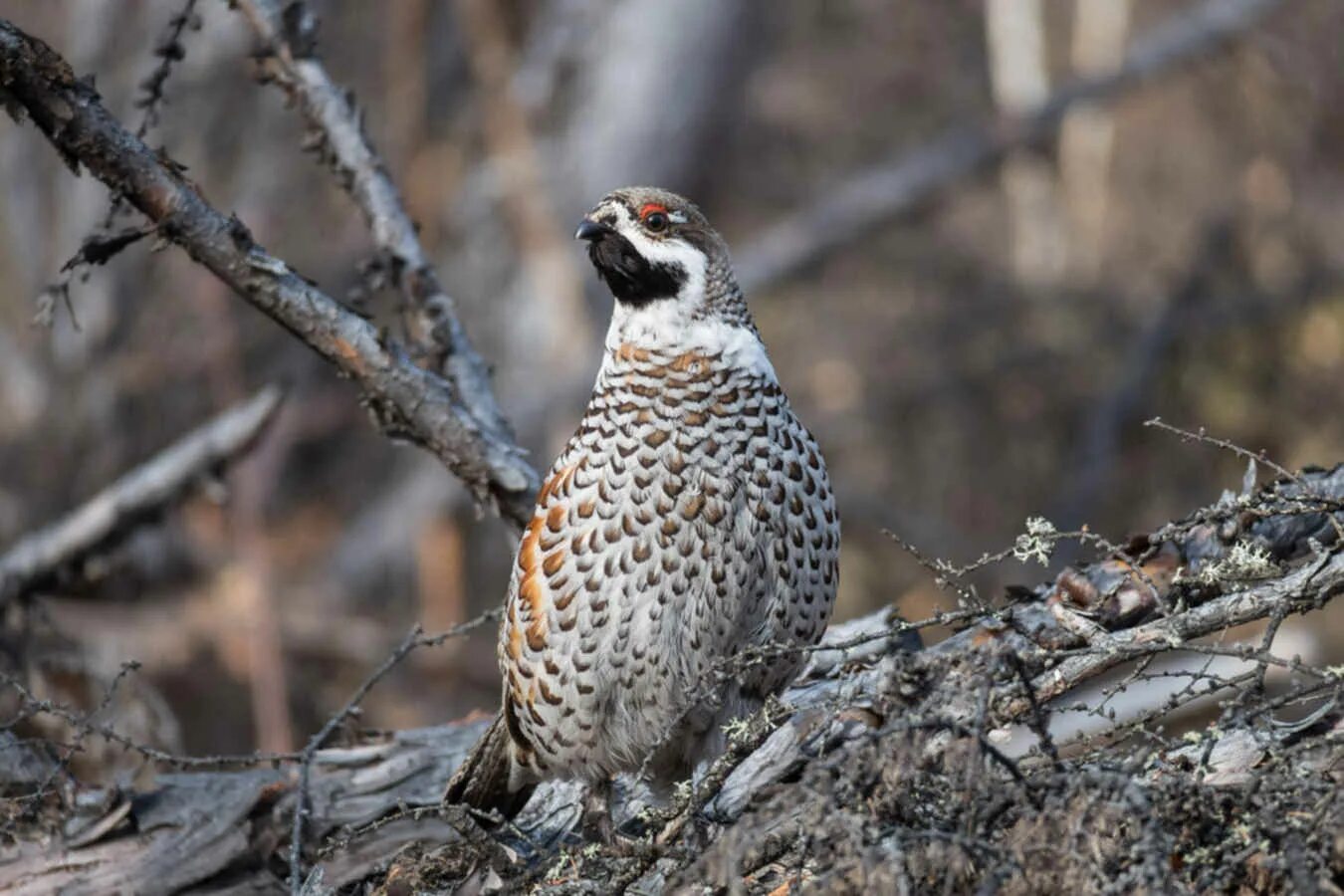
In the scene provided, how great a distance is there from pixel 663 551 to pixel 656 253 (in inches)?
34.2

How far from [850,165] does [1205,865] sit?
13168mm

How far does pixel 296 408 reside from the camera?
12281 millimetres

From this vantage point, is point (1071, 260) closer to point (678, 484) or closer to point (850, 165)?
point (850, 165)

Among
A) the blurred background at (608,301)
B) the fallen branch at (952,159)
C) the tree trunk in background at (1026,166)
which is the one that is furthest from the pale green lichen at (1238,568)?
the fallen branch at (952,159)

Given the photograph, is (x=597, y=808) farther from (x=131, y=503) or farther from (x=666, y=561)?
(x=131, y=503)

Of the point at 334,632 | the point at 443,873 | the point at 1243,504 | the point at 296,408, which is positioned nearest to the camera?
the point at 1243,504

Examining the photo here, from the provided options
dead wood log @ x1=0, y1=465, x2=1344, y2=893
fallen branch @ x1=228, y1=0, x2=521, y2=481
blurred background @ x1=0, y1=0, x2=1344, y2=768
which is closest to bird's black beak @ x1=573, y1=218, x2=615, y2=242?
fallen branch @ x1=228, y1=0, x2=521, y2=481

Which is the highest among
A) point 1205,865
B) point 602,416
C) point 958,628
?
point 602,416

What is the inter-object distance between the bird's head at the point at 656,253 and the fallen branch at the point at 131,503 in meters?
1.89

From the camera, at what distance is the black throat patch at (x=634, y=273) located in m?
4.25

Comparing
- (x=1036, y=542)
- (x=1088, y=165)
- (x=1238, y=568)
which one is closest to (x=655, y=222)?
(x=1036, y=542)

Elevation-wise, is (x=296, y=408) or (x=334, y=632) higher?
(x=296, y=408)

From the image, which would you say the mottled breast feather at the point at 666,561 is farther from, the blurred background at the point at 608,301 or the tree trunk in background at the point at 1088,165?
the tree trunk in background at the point at 1088,165

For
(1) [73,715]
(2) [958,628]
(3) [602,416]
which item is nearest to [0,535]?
(1) [73,715]
